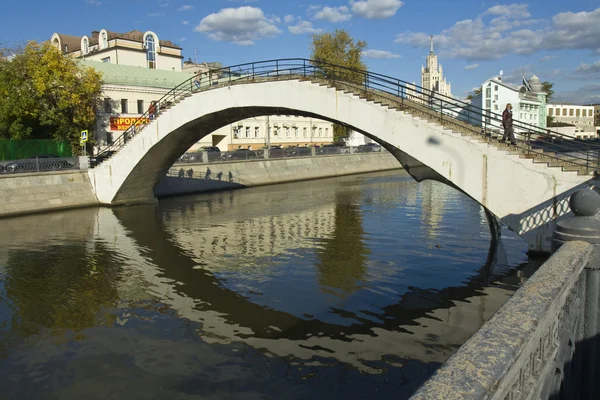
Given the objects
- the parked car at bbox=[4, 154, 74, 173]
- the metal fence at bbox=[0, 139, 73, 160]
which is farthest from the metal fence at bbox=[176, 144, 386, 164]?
the metal fence at bbox=[0, 139, 73, 160]

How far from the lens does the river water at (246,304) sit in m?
7.05

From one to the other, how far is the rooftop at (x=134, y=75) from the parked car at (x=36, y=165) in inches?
708

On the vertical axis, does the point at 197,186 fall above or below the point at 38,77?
below

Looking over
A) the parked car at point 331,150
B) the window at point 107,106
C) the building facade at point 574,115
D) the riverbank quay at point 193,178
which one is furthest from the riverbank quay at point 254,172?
the building facade at point 574,115

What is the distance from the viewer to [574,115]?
121750 mm

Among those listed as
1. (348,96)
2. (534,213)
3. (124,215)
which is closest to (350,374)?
(534,213)

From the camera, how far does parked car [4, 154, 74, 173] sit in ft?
86.8

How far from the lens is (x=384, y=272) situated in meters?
12.4

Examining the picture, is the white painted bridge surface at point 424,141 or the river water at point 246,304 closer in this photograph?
the river water at point 246,304

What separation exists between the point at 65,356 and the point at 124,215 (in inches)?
700

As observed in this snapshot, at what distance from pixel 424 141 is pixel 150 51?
5347cm

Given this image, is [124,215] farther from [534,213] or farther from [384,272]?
[534,213]

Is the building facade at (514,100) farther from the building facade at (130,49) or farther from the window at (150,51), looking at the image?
the window at (150,51)

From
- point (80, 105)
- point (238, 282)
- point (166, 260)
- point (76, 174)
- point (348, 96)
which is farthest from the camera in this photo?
point (80, 105)
